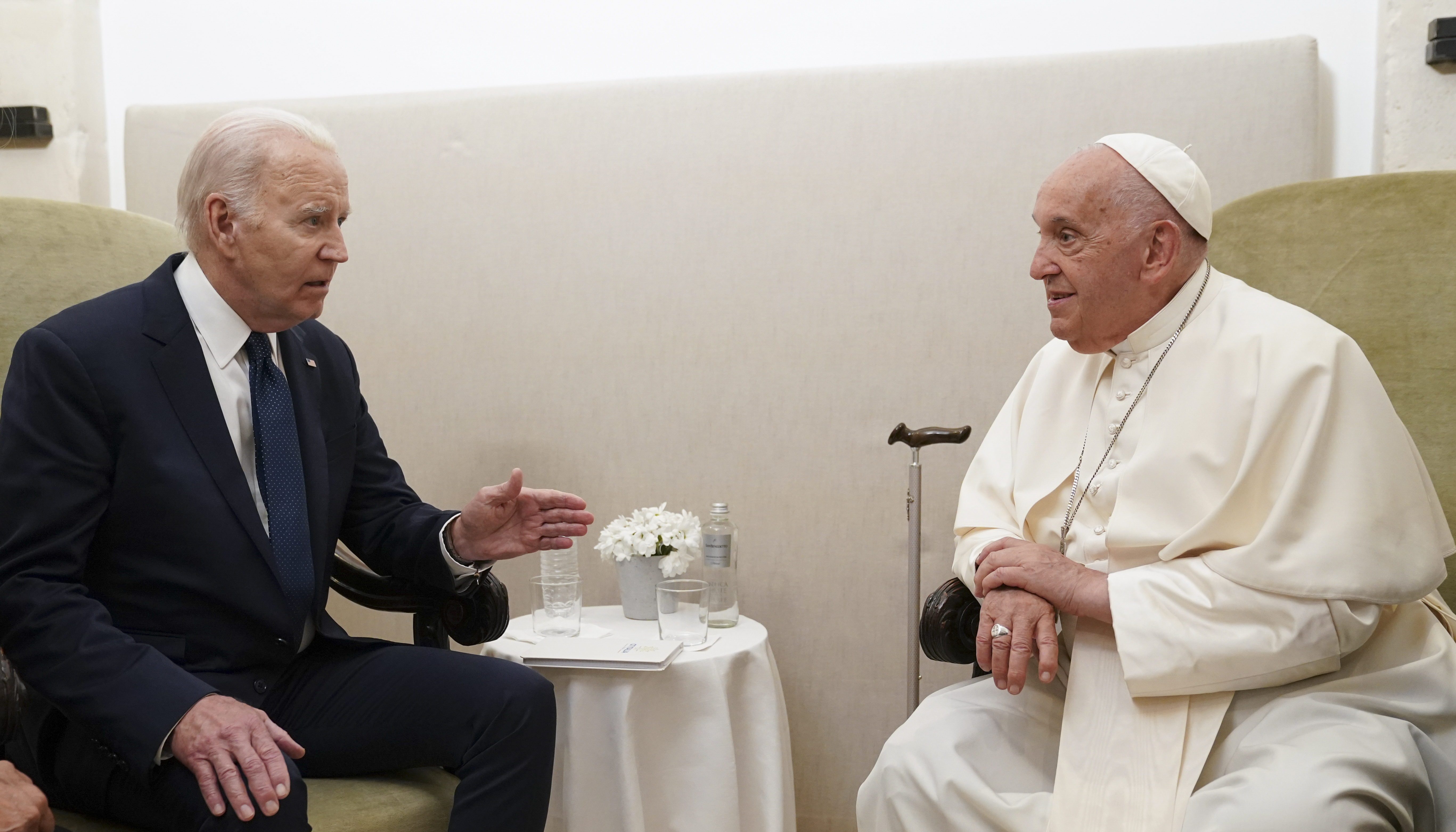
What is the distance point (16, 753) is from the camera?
6.40 ft

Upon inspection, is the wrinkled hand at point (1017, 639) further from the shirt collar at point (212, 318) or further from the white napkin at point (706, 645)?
the shirt collar at point (212, 318)

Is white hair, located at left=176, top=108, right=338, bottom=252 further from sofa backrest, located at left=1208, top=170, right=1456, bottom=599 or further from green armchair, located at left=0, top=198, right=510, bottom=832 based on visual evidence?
sofa backrest, located at left=1208, top=170, right=1456, bottom=599

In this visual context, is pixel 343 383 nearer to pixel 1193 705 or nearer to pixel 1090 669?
pixel 1090 669

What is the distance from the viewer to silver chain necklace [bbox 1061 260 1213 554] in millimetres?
2168

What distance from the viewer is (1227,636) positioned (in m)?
1.84

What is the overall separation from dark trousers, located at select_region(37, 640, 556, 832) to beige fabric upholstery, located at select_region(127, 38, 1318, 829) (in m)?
1.36

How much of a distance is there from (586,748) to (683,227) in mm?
1536

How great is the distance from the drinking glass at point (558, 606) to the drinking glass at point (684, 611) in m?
0.23

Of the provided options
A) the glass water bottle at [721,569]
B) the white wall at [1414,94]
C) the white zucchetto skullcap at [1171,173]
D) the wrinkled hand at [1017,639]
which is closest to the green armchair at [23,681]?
the glass water bottle at [721,569]

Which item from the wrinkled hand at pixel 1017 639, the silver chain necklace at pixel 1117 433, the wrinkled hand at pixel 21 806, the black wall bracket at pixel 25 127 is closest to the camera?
the wrinkled hand at pixel 21 806

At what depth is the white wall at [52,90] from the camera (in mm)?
3574

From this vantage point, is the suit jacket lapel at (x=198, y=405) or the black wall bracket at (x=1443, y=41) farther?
the black wall bracket at (x=1443, y=41)

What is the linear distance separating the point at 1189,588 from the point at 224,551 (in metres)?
1.66

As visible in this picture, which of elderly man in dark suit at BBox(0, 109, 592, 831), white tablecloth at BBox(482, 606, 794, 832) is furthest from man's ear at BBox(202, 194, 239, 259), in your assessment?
white tablecloth at BBox(482, 606, 794, 832)
